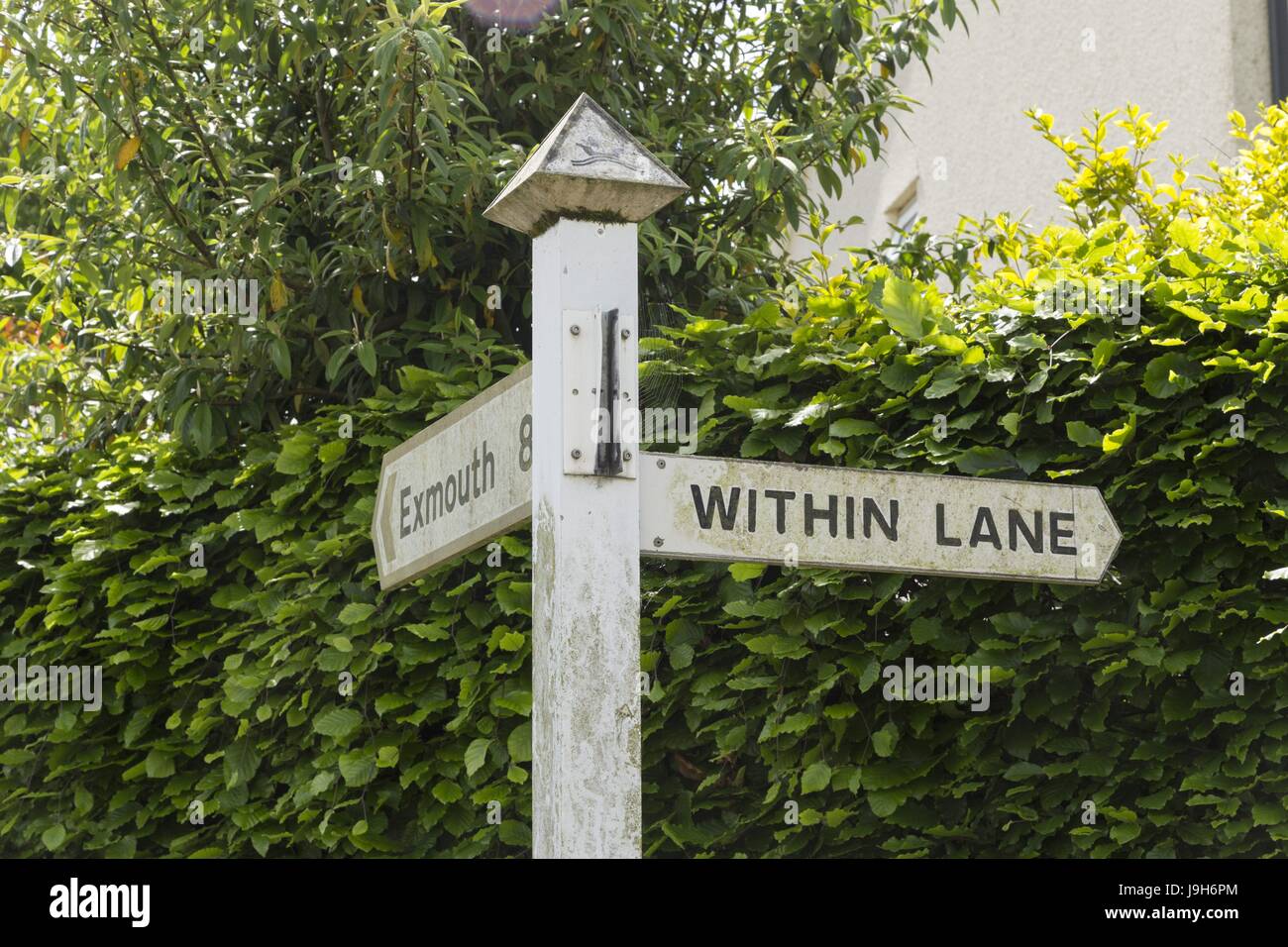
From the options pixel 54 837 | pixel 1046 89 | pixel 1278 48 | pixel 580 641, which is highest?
pixel 1046 89

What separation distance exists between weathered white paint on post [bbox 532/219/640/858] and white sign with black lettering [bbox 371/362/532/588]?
0.10 metres

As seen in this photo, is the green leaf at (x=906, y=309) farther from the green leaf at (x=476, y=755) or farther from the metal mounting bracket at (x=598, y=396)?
the metal mounting bracket at (x=598, y=396)

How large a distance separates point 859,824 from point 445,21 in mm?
3343

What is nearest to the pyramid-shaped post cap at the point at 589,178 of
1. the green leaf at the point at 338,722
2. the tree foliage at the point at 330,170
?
the tree foliage at the point at 330,170

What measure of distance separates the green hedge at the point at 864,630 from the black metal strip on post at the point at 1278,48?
7.75ft

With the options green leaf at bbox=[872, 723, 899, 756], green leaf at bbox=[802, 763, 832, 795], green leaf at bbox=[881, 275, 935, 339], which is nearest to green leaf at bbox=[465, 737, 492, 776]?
green leaf at bbox=[802, 763, 832, 795]

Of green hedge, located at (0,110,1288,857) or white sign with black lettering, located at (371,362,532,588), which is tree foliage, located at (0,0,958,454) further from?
white sign with black lettering, located at (371,362,532,588)

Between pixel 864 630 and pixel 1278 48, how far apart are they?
4690mm

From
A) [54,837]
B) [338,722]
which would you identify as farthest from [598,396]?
[54,837]

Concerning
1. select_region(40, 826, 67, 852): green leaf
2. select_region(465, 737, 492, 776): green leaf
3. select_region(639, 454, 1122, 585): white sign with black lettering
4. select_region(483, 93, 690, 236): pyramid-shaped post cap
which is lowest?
select_region(40, 826, 67, 852): green leaf

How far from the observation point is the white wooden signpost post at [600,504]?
237 cm

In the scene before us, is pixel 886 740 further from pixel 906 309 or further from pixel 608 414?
pixel 608 414

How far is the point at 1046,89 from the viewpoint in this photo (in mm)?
9109

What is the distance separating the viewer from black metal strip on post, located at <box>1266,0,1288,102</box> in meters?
7.11
